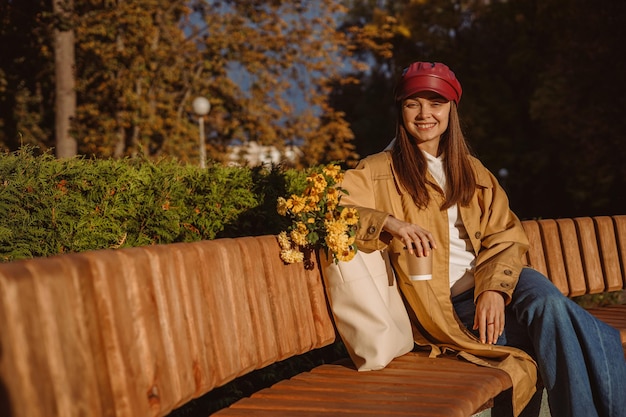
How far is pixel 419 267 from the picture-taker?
3752mm

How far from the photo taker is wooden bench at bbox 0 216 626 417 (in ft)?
6.59

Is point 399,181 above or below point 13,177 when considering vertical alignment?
below

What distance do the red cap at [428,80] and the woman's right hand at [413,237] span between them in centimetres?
72

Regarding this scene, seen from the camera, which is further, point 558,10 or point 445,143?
point 558,10

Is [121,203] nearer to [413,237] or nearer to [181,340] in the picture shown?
[413,237]

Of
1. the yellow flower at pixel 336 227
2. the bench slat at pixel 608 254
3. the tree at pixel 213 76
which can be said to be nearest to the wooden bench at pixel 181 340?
the yellow flower at pixel 336 227

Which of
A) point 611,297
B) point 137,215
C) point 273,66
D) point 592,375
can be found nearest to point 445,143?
point 592,375

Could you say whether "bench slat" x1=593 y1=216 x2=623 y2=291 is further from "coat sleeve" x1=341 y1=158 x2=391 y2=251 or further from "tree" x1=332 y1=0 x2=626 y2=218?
"tree" x1=332 y1=0 x2=626 y2=218

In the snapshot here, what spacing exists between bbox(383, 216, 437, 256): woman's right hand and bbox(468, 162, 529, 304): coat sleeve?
Answer: 43 centimetres

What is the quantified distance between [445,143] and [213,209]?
1.42 metres

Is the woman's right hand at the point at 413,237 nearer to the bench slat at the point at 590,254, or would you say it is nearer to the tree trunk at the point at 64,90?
the bench slat at the point at 590,254

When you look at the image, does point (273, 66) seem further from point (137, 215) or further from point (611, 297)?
point (137, 215)

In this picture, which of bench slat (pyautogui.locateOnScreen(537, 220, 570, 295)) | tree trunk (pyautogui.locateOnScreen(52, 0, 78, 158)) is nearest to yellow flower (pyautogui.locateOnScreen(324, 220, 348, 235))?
bench slat (pyautogui.locateOnScreen(537, 220, 570, 295))

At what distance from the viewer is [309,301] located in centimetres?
375
